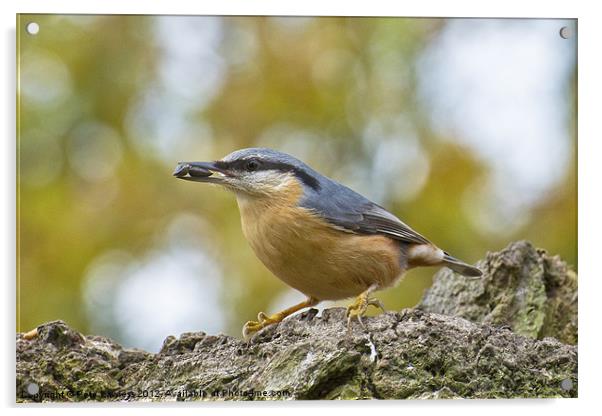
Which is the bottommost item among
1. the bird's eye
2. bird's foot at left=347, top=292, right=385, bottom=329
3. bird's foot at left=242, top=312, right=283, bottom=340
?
bird's foot at left=242, top=312, right=283, bottom=340

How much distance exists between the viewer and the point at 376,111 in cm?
443

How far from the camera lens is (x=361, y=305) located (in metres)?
3.92

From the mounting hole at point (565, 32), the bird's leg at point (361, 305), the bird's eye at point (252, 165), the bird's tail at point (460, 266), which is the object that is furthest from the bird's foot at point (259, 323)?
the mounting hole at point (565, 32)

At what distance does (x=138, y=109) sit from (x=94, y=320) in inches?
42.7

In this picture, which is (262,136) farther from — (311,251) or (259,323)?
(259,323)

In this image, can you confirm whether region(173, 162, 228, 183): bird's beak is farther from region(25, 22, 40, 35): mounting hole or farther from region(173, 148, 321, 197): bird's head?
region(25, 22, 40, 35): mounting hole

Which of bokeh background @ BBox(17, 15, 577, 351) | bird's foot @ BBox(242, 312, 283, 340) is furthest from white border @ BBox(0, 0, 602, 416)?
bird's foot @ BBox(242, 312, 283, 340)

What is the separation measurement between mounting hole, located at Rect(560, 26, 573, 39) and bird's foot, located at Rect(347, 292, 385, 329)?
168 centimetres

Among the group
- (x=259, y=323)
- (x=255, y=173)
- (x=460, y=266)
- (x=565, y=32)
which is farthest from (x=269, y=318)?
(x=565, y=32)

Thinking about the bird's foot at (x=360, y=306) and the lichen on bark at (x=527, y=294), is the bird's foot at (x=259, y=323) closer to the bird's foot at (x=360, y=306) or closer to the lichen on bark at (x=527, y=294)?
the bird's foot at (x=360, y=306)

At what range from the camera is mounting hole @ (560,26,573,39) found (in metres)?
4.38

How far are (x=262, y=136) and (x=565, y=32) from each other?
64.4 inches

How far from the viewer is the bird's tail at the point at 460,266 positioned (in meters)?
4.38

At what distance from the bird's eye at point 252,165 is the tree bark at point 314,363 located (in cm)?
72
